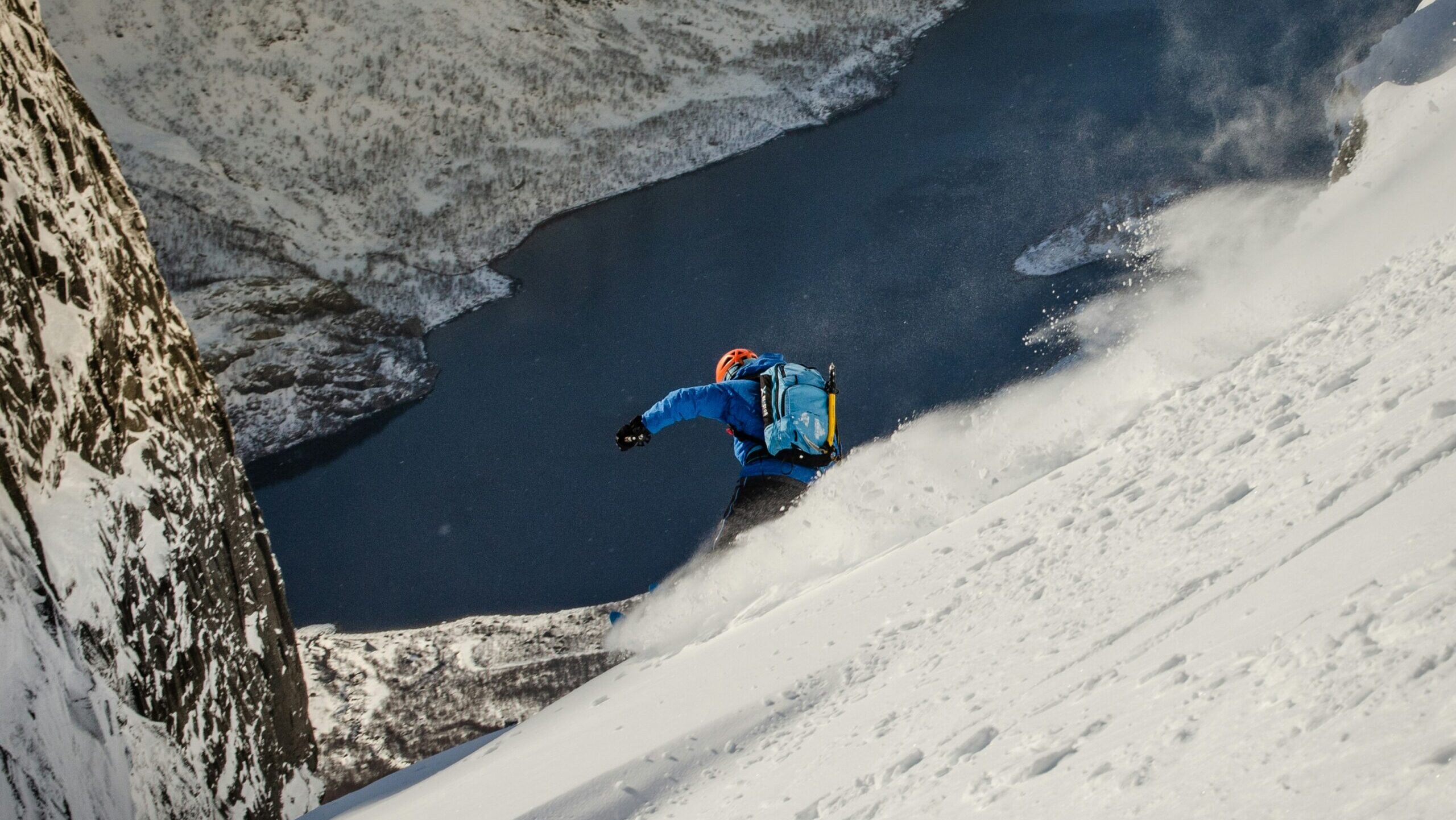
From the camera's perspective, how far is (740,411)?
599 cm

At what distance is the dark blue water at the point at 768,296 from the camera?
9.52 meters

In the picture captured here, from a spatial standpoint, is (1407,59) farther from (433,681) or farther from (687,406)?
(433,681)

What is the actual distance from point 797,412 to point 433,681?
354 cm

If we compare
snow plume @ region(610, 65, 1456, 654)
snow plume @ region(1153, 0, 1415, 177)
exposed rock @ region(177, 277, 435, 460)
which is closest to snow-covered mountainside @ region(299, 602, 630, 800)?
snow plume @ region(610, 65, 1456, 654)

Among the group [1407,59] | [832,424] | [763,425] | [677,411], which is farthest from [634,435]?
[1407,59]

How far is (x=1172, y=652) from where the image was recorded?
7.10ft

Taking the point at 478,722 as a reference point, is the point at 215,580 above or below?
above

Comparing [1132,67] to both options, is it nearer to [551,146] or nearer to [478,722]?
[551,146]

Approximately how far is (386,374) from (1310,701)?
11.6 meters

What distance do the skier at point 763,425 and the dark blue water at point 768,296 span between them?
2.97 meters

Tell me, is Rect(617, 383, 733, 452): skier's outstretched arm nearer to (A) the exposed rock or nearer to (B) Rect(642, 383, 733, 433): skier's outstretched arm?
(B) Rect(642, 383, 733, 433): skier's outstretched arm

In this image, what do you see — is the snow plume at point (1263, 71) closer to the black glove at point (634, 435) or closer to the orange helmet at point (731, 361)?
the orange helmet at point (731, 361)

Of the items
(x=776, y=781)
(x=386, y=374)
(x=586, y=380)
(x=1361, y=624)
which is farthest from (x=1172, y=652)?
A: (x=386, y=374)

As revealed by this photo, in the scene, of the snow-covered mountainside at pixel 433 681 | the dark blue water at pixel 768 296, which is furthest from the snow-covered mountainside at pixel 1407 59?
the snow-covered mountainside at pixel 433 681
